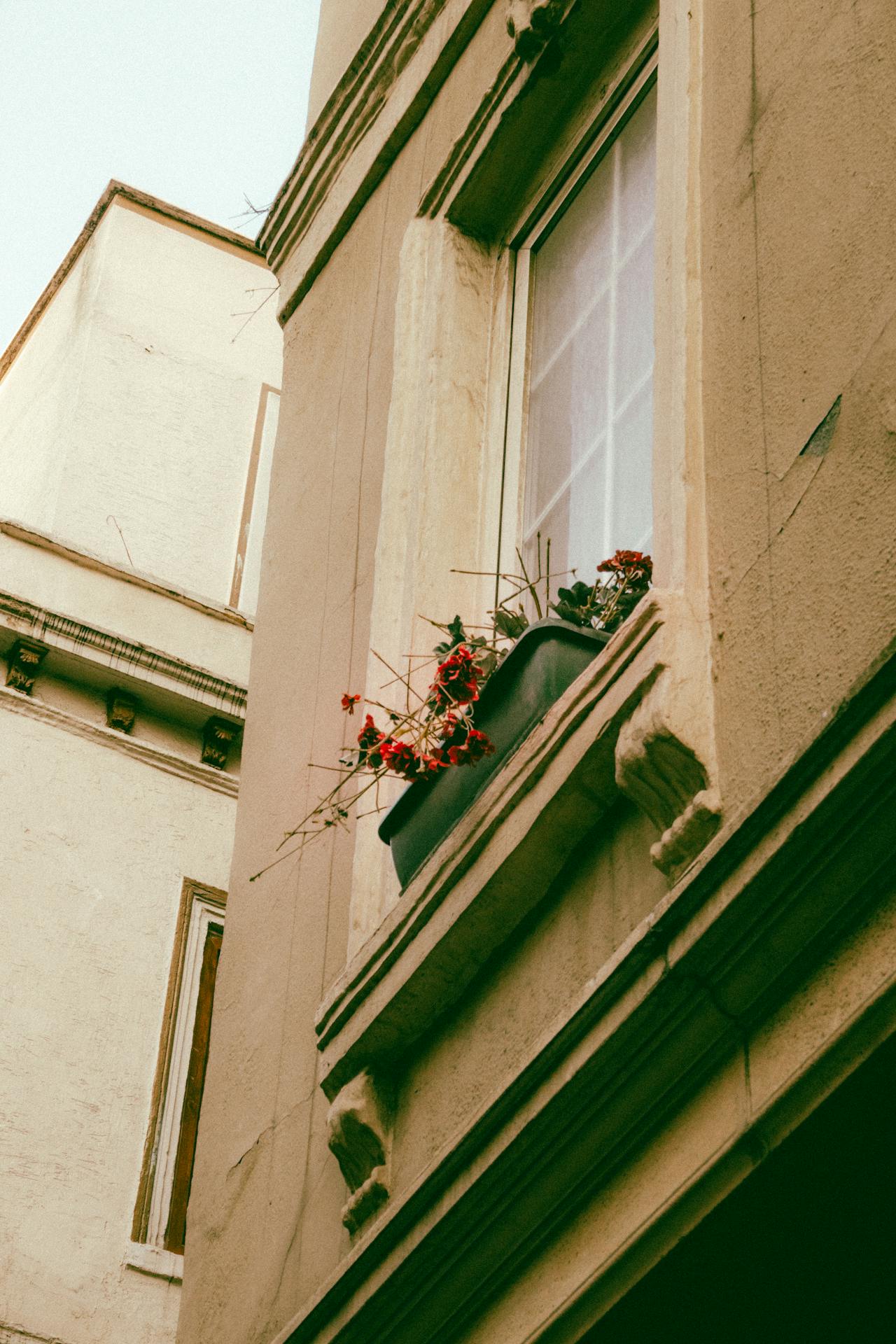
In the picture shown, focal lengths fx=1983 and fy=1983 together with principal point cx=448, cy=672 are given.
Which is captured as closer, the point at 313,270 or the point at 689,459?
the point at 689,459

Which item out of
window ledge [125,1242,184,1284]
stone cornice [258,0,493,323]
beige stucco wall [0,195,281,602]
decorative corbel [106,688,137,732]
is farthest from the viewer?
beige stucco wall [0,195,281,602]

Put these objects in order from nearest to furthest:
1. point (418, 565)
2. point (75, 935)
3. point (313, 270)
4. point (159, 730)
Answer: point (418, 565) < point (313, 270) < point (75, 935) < point (159, 730)

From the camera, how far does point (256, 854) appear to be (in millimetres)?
5879

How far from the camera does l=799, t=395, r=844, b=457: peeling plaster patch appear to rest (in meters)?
3.58

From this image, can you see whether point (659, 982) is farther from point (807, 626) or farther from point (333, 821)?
point (333, 821)

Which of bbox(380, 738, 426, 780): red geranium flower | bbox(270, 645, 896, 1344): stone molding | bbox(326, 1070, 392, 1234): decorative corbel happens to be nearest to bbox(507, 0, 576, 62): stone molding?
bbox(380, 738, 426, 780): red geranium flower

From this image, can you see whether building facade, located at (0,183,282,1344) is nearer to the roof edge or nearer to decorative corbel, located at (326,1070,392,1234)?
the roof edge

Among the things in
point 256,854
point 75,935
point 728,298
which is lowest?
point 75,935

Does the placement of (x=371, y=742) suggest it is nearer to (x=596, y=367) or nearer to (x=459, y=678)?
(x=459, y=678)

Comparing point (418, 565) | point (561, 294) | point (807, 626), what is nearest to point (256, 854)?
point (418, 565)

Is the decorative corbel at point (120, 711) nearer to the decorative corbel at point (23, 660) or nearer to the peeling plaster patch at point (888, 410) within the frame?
the decorative corbel at point (23, 660)

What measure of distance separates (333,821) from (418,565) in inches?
37.1

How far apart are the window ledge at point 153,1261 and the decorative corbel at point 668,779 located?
6.12 m

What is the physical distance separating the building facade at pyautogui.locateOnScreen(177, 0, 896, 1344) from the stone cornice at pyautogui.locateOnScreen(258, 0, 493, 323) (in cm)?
18
